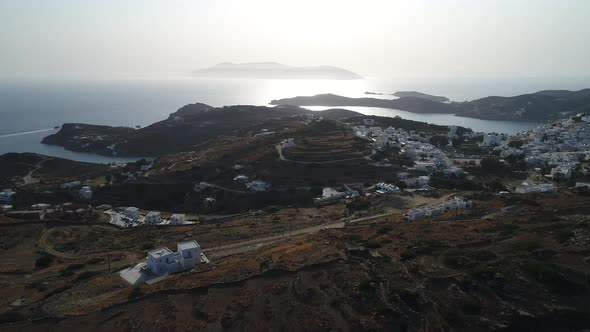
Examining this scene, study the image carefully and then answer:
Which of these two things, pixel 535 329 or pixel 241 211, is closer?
pixel 535 329

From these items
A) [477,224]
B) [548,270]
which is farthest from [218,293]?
[477,224]

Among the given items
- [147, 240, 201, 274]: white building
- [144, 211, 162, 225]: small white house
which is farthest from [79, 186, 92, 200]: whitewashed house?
[147, 240, 201, 274]: white building

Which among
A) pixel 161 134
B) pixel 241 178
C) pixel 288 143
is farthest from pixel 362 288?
pixel 161 134

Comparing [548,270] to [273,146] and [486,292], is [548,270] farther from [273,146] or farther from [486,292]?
[273,146]

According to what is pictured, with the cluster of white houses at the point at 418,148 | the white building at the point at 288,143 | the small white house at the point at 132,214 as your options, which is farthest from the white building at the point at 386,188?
the small white house at the point at 132,214

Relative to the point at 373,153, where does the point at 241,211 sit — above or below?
below
